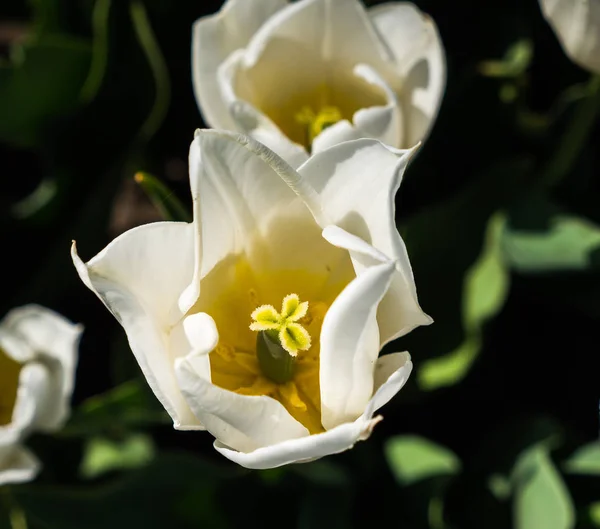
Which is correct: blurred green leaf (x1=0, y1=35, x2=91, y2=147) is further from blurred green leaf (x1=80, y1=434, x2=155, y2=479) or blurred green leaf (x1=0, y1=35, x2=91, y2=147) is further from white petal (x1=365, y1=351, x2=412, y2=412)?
white petal (x1=365, y1=351, x2=412, y2=412)

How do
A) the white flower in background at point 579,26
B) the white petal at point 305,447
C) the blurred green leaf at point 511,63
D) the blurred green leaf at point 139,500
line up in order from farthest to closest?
1. the blurred green leaf at point 511,63
2. the blurred green leaf at point 139,500
3. the white flower in background at point 579,26
4. the white petal at point 305,447

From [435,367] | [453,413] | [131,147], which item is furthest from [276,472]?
[131,147]

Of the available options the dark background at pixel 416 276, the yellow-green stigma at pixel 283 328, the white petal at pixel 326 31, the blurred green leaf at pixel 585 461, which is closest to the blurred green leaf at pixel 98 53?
the dark background at pixel 416 276

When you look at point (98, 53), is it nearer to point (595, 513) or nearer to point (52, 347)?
point (52, 347)

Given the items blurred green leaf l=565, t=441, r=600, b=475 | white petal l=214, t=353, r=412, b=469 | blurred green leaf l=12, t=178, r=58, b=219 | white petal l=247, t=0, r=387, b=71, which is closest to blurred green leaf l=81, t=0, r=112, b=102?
blurred green leaf l=12, t=178, r=58, b=219

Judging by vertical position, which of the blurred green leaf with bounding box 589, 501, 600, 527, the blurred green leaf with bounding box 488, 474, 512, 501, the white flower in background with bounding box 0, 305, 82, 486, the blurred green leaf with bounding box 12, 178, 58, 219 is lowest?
the blurred green leaf with bounding box 589, 501, 600, 527

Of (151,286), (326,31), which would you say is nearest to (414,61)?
(326,31)

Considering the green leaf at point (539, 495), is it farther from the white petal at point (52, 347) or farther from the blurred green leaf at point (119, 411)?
the white petal at point (52, 347)
